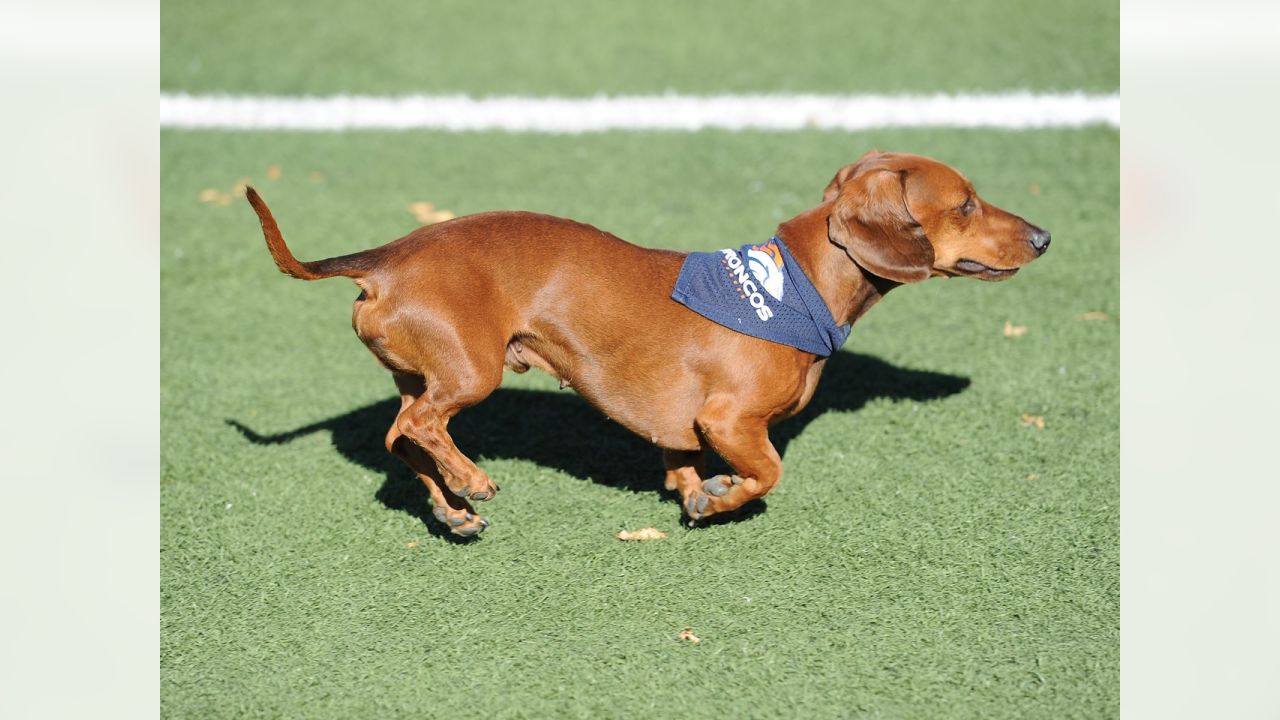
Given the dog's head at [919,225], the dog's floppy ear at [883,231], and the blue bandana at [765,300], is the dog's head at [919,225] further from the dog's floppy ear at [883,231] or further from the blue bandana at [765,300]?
the blue bandana at [765,300]

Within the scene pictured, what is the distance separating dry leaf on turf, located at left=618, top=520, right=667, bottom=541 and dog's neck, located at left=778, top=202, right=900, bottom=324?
1.01 meters

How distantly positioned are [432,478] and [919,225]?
6.28 feet

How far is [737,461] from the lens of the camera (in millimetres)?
4066

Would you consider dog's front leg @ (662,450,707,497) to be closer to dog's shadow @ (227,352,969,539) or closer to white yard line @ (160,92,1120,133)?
dog's shadow @ (227,352,969,539)

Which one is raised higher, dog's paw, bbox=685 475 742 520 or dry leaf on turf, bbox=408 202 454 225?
dry leaf on turf, bbox=408 202 454 225

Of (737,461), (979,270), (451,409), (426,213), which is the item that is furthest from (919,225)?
(426,213)

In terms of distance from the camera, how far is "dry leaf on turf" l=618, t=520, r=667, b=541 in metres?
4.35

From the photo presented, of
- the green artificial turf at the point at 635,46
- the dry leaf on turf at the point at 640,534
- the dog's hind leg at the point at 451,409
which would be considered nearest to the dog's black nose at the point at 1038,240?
the dry leaf on turf at the point at 640,534

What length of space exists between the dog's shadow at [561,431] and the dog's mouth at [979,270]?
3.77 feet

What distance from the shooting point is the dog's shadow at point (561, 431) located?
15.8 feet

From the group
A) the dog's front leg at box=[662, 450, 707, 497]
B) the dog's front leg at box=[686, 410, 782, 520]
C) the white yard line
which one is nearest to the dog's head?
the dog's front leg at box=[686, 410, 782, 520]

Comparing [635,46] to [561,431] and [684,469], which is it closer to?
[561,431]

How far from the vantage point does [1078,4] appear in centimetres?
988

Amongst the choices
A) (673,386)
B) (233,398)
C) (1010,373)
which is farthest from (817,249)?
(233,398)
